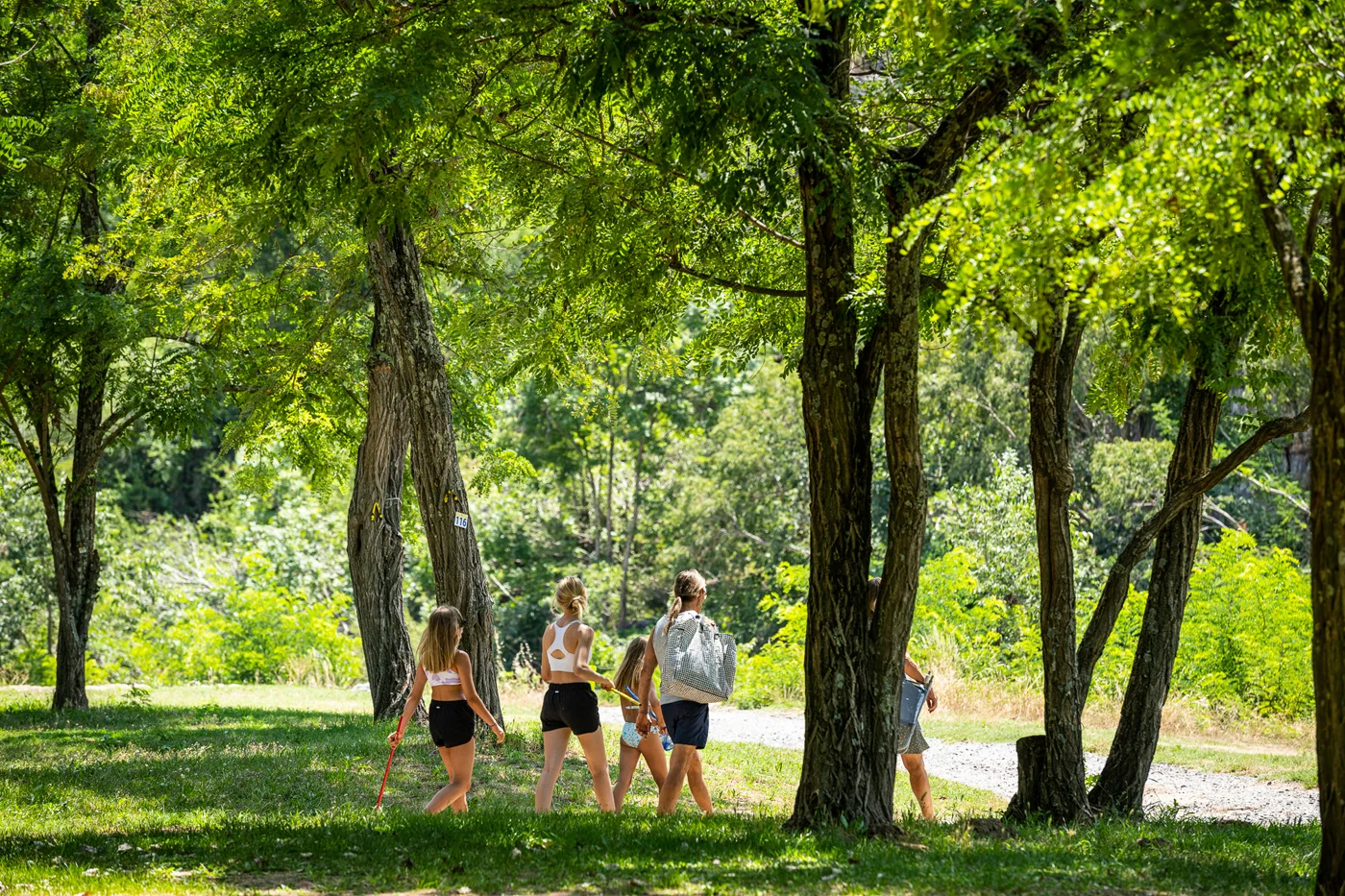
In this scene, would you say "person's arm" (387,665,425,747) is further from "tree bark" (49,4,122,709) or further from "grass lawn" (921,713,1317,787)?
"grass lawn" (921,713,1317,787)

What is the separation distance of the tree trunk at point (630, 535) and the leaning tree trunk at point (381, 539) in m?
18.4

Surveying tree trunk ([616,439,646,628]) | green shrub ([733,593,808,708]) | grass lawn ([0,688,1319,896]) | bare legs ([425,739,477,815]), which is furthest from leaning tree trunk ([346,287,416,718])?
tree trunk ([616,439,646,628])

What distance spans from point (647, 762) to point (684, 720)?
71 cm

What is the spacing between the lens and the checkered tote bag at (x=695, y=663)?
8.34 m

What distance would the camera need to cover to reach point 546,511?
3369 centimetres

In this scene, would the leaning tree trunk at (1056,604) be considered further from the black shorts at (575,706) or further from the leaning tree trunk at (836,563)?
the black shorts at (575,706)

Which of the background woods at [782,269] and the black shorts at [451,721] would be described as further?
the black shorts at [451,721]

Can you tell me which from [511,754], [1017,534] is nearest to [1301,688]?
[1017,534]

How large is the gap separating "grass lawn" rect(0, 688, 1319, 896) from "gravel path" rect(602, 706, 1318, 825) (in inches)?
54.1

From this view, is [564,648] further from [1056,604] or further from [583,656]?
[1056,604]

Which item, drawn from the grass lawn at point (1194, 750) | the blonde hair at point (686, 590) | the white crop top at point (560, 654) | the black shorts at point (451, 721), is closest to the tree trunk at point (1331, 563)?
the blonde hair at point (686, 590)

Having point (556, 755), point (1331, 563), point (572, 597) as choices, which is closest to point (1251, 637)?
point (556, 755)

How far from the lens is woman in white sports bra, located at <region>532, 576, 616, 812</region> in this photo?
8.39m

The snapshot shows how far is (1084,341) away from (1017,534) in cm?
367
